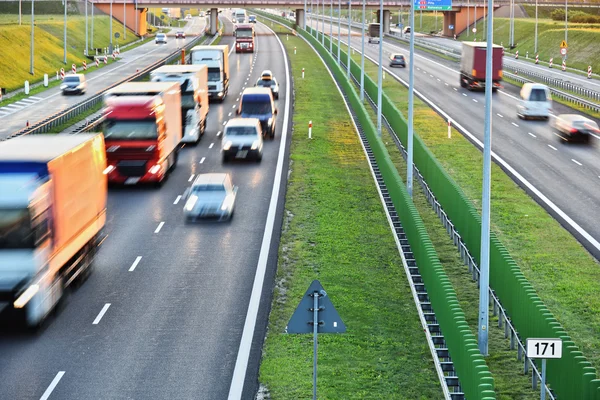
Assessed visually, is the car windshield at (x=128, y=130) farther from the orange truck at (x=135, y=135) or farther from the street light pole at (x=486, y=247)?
the street light pole at (x=486, y=247)

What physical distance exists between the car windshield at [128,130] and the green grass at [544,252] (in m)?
13.3

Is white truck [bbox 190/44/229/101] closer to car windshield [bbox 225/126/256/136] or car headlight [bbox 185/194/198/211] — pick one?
car windshield [bbox 225/126/256/136]

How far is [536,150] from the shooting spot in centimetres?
5512

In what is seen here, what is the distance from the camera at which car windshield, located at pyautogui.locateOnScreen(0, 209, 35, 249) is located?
23.5 m

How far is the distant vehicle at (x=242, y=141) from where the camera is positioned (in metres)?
50.1

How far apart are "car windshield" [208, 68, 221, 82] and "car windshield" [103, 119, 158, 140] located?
32.6 m

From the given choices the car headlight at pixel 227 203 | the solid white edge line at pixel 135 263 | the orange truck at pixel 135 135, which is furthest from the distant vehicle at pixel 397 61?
the solid white edge line at pixel 135 263

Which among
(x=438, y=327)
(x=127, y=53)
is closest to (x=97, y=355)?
(x=438, y=327)

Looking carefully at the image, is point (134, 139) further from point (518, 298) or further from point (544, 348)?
point (544, 348)

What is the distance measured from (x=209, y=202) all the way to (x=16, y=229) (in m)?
14.3

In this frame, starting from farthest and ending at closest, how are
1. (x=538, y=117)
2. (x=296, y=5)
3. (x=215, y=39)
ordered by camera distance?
(x=296, y=5), (x=215, y=39), (x=538, y=117)

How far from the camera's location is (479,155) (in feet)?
176

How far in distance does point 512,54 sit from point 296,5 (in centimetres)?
3961

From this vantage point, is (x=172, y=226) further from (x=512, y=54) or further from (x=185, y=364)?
(x=512, y=54)
